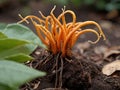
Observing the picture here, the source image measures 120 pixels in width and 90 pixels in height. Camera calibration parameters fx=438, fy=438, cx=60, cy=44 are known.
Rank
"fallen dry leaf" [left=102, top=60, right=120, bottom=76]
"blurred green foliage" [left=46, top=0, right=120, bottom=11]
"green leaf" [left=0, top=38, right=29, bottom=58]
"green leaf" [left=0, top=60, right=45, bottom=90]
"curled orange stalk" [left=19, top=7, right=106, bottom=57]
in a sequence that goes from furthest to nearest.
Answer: "blurred green foliage" [left=46, top=0, right=120, bottom=11] < "fallen dry leaf" [left=102, top=60, right=120, bottom=76] < "curled orange stalk" [left=19, top=7, right=106, bottom=57] < "green leaf" [left=0, top=38, right=29, bottom=58] < "green leaf" [left=0, top=60, right=45, bottom=90]

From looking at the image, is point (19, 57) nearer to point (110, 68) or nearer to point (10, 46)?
point (10, 46)

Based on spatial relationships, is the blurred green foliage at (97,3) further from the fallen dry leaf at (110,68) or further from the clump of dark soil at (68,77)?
the clump of dark soil at (68,77)

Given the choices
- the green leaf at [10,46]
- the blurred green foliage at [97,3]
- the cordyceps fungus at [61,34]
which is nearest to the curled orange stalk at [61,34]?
the cordyceps fungus at [61,34]

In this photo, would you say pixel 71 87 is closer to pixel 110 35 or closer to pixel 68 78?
pixel 68 78

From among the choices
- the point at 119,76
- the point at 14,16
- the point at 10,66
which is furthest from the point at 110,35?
the point at 10,66

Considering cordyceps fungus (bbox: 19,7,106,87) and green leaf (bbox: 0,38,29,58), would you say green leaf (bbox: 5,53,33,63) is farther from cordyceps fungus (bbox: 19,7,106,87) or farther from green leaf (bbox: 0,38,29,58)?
cordyceps fungus (bbox: 19,7,106,87)

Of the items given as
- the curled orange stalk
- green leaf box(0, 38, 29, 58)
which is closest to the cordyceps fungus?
the curled orange stalk
